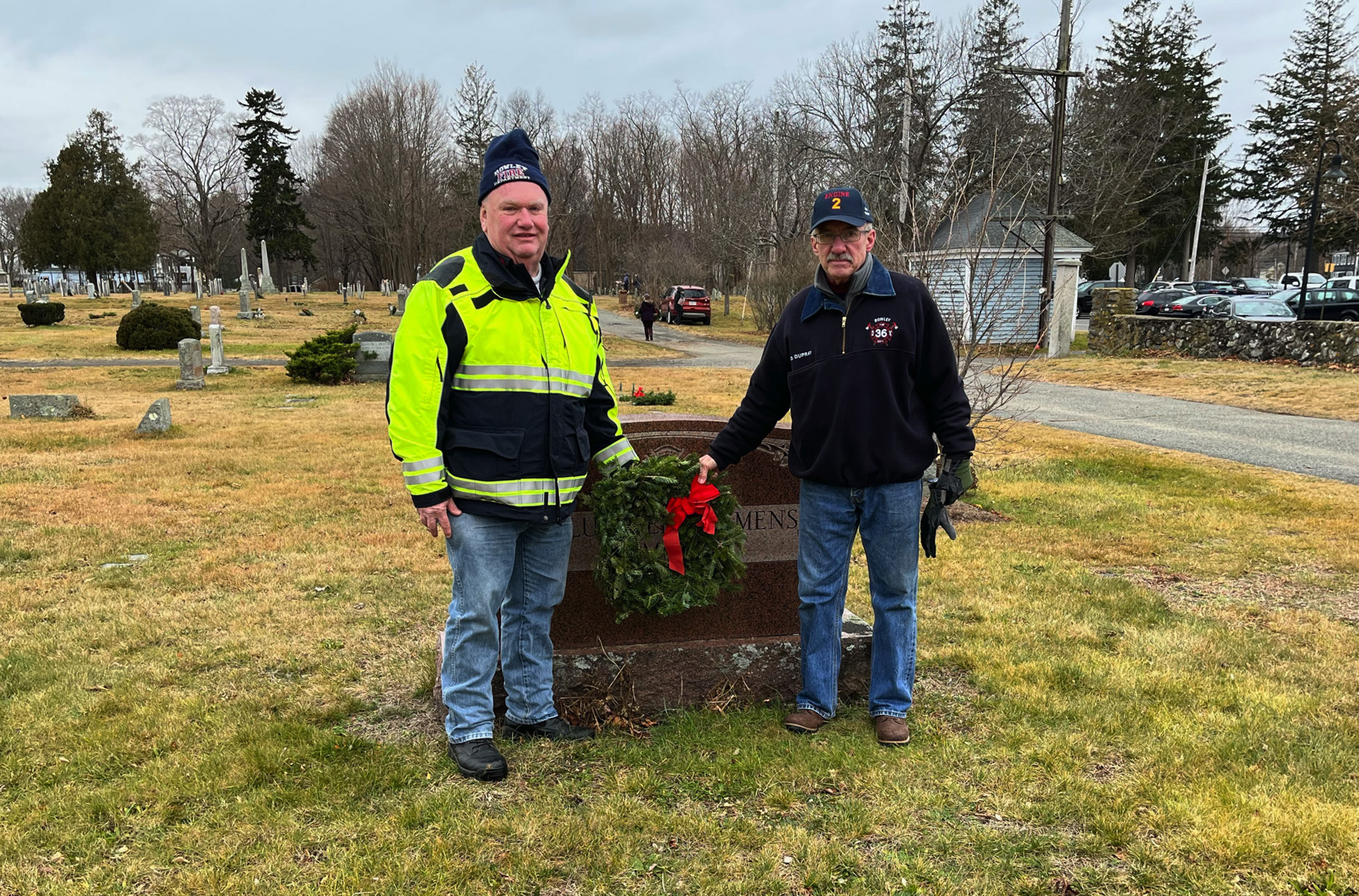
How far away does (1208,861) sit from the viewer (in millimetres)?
2844

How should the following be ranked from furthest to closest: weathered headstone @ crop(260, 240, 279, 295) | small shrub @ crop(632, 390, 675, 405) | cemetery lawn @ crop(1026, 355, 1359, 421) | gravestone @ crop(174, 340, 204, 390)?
weathered headstone @ crop(260, 240, 279, 295)
gravestone @ crop(174, 340, 204, 390)
cemetery lawn @ crop(1026, 355, 1359, 421)
small shrub @ crop(632, 390, 675, 405)

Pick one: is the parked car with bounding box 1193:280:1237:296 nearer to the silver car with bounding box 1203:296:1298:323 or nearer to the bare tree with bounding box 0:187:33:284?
the silver car with bounding box 1203:296:1298:323

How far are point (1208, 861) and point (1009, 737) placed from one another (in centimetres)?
92

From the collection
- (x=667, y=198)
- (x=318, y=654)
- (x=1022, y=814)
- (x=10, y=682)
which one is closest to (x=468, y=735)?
(x=318, y=654)

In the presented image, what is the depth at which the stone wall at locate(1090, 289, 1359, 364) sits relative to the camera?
1852 centimetres

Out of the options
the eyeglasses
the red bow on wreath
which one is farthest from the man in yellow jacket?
the eyeglasses

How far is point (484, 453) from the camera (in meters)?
3.18

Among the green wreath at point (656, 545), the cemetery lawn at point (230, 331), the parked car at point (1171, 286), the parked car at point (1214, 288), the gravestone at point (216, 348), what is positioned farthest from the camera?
the parked car at point (1171, 286)

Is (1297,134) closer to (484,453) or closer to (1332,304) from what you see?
(1332,304)

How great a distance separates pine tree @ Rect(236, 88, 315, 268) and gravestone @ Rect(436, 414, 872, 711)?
187 feet

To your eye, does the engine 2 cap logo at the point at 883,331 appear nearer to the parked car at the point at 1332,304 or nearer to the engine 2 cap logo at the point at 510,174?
the engine 2 cap logo at the point at 510,174

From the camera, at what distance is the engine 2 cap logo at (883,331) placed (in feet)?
11.2

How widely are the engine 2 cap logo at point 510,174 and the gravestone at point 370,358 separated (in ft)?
49.8

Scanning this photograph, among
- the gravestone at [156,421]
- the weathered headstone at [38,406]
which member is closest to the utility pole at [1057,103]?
the gravestone at [156,421]
